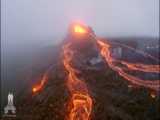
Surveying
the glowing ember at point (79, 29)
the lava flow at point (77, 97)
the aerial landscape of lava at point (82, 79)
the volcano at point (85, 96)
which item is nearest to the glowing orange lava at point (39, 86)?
the aerial landscape of lava at point (82, 79)

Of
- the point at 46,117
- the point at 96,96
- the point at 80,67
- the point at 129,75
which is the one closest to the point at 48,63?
the point at 80,67

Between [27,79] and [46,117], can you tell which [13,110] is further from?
[27,79]

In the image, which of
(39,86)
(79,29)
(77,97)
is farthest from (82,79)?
(79,29)

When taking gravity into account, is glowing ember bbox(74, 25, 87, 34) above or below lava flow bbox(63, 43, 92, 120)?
above

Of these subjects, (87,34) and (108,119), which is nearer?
(108,119)

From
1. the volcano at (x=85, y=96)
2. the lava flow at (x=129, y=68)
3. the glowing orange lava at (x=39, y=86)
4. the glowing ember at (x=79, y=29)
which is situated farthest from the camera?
the glowing ember at (x=79, y=29)

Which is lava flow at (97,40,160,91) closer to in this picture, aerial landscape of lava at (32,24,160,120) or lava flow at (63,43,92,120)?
aerial landscape of lava at (32,24,160,120)

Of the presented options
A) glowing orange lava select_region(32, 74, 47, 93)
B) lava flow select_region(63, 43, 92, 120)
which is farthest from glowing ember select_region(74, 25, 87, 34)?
glowing orange lava select_region(32, 74, 47, 93)

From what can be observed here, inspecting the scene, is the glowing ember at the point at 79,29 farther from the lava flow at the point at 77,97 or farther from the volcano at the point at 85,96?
Answer: the lava flow at the point at 77,97
